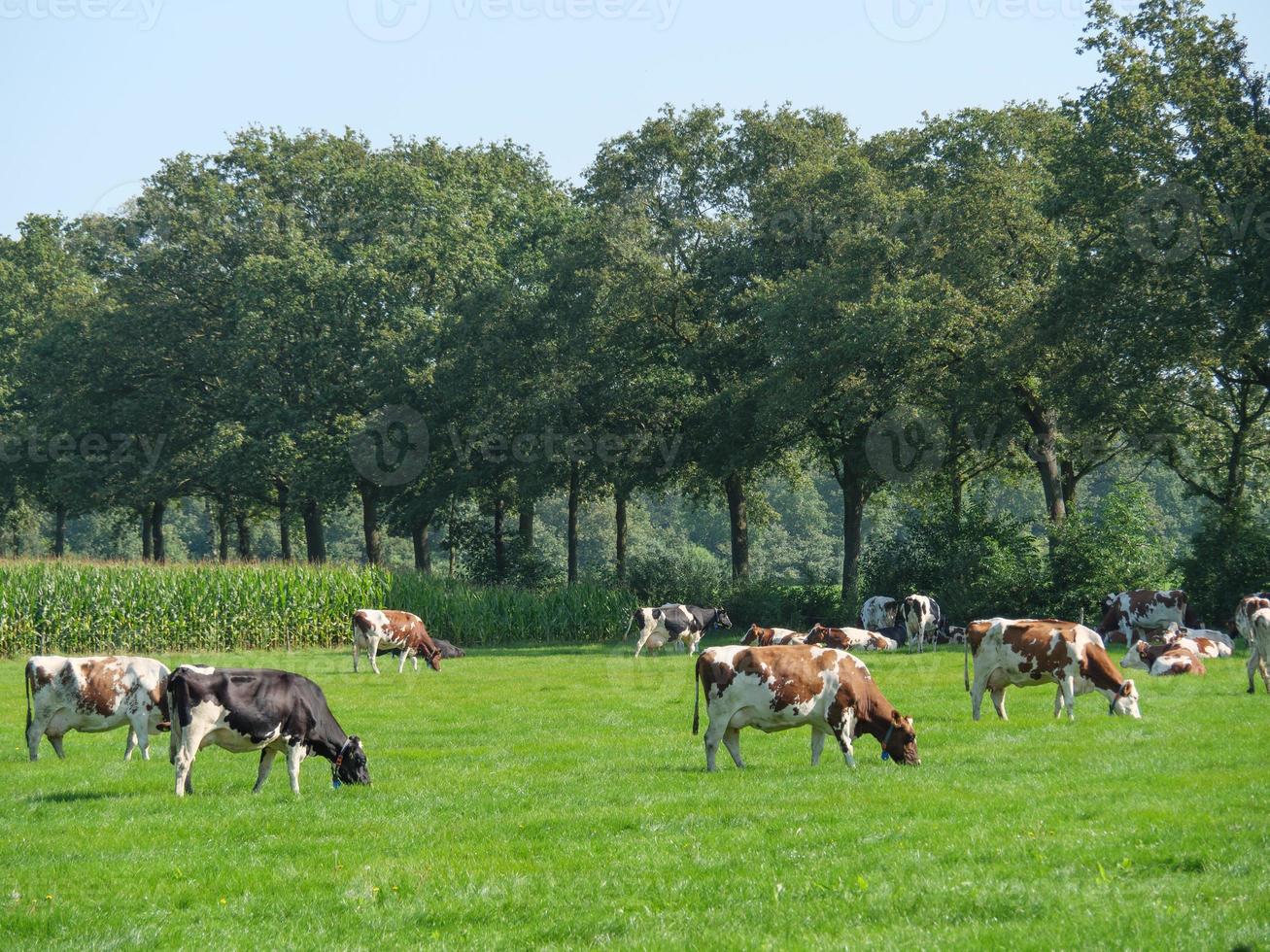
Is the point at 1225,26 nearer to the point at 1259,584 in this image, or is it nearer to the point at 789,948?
the point at 1259,584

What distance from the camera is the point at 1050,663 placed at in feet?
64.0

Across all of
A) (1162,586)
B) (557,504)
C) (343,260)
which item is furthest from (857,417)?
(557,504)

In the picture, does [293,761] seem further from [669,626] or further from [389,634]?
[669,626]

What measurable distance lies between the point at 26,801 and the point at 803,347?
32.4m

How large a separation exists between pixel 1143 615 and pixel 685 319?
21.4 meters

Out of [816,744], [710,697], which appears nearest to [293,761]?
[710,697]

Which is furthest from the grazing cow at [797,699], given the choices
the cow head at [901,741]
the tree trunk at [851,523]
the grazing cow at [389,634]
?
the tree trunk at [851,523]

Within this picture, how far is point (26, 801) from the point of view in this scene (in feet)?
46.6

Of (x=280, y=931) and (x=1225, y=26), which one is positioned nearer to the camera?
(x=280, y=931)

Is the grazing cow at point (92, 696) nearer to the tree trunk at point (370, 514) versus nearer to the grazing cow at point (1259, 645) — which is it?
the grazing cow at point (1259, 645)

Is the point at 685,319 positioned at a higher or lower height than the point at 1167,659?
higher

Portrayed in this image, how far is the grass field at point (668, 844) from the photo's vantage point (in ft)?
29.7

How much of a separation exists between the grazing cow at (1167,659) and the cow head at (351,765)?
56.3ft

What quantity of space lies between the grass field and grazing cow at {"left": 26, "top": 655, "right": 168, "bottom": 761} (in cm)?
54
